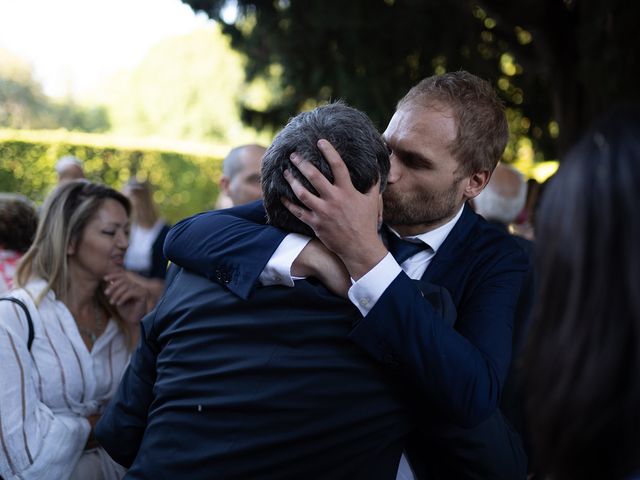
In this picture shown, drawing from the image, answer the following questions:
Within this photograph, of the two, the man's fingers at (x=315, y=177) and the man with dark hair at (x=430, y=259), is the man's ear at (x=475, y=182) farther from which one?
the man's fingers at (x=315, y=177)

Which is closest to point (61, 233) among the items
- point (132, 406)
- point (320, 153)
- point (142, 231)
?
point (132, 406)

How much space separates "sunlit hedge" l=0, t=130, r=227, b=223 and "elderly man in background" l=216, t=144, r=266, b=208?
30.7ft

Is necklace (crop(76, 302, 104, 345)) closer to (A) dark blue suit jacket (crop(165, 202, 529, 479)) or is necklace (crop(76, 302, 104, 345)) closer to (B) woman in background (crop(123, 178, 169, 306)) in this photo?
(A) dark blue suit jacket (crop(165, 202, 529, 479))

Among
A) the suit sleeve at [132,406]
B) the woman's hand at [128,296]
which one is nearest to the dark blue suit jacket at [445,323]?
the suit sleeve at [132,406]

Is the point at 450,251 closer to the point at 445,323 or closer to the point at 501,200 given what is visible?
the point at 445,323

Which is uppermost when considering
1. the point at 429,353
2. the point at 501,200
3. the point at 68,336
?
the point at 429,353

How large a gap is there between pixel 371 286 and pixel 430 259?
21.7 inches

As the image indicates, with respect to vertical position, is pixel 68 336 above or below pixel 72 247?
below

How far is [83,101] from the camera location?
2253 inches

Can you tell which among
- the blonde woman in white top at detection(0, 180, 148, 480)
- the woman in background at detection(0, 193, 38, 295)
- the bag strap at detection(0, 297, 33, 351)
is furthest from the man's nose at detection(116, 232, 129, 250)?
the woman in background at detection(0, 193, 38, 295)

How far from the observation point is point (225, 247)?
1.83 m

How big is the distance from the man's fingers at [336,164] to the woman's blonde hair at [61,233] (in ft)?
6.17

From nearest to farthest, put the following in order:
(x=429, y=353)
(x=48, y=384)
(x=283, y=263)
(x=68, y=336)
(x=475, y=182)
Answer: (x=429, y=353) < (x=283, y=263) < (x=475, y=182) < (x=48, y=384) < (x=68, y=336)

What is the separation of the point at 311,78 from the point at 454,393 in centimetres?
982
